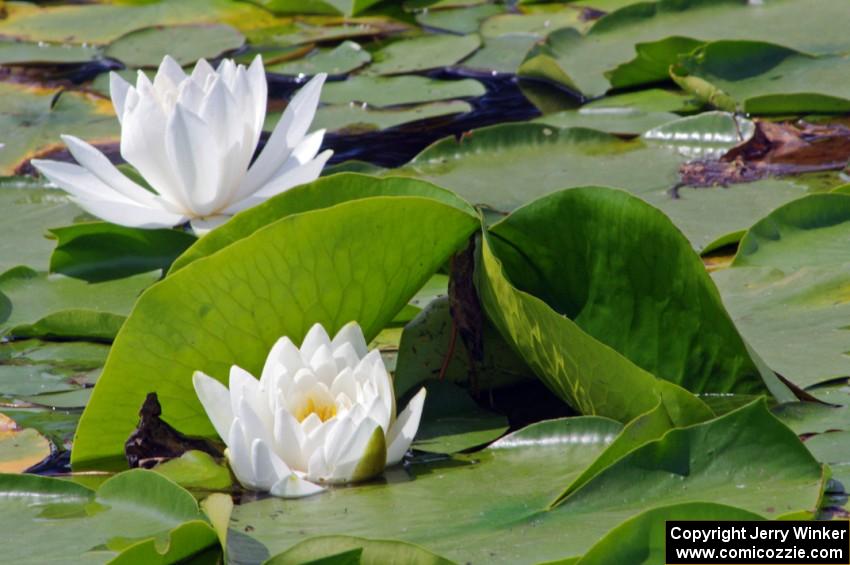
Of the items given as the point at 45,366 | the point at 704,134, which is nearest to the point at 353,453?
the point at 45,366

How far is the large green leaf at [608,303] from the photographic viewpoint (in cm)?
148

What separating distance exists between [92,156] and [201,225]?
23 cm

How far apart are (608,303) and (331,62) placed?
2.21m

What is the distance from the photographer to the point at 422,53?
362 centimetres

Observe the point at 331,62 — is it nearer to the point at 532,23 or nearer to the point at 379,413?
the point at 532,23

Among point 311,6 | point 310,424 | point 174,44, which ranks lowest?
point 310,424

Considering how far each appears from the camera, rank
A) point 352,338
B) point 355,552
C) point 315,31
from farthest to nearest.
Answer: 1. point 315,31
2. point 352,338
3. point 355,552

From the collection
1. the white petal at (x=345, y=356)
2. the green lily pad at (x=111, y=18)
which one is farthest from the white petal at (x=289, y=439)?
the green lily pad at (x=111, y=18)

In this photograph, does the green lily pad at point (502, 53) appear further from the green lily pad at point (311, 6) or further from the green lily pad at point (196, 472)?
the green lily pad at point (196, 472)

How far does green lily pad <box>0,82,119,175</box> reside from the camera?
3.02 metres

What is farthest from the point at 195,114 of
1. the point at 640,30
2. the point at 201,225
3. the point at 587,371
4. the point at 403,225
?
the point at 640,30

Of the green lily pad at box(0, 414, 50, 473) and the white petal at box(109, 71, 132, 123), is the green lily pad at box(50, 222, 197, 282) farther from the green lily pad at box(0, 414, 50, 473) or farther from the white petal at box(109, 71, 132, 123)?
the green lily pad at box(0, 414, 50, 473)

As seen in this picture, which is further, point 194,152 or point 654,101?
point 654,101

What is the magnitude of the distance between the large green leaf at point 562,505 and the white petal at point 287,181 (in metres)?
0.76
